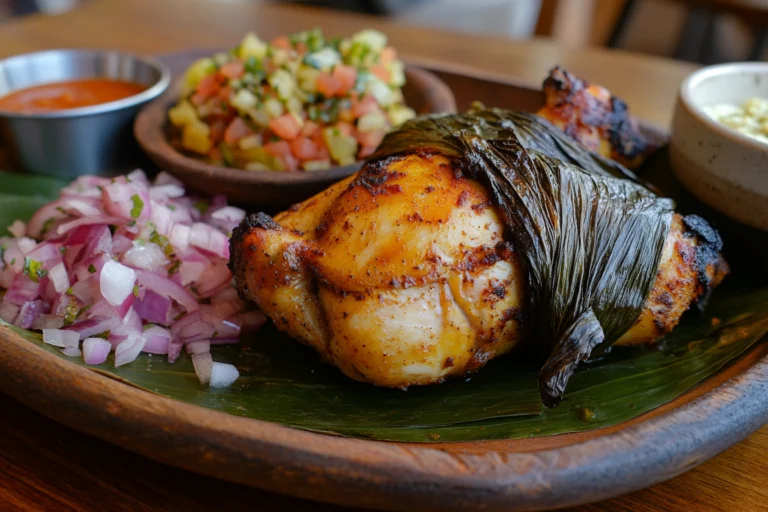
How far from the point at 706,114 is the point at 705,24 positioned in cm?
551

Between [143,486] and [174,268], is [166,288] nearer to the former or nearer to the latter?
[174,268]

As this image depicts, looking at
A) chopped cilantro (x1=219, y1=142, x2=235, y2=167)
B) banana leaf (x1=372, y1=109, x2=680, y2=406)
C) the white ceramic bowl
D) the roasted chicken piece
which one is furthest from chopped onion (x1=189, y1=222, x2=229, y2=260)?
the white ceramic bowl

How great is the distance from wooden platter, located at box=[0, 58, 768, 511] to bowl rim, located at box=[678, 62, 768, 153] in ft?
3.13

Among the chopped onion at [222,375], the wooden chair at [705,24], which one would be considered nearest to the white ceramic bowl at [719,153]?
the chopped onion at [222,375]

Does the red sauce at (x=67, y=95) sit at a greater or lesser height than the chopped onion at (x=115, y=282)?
greater

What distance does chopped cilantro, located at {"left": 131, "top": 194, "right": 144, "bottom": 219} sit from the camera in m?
2.13

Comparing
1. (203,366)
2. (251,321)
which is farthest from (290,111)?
(203,366)

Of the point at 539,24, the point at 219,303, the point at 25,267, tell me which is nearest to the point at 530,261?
the point at 219,303

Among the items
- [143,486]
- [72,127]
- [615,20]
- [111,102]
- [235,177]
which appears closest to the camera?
[143,486]

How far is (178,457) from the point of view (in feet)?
4.40

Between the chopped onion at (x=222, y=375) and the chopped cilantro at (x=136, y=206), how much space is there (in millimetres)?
639

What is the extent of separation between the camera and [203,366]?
181cm

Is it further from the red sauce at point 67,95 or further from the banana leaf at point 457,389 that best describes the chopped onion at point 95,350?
the red sauce at point 67,95

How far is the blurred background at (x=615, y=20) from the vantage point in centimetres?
533
